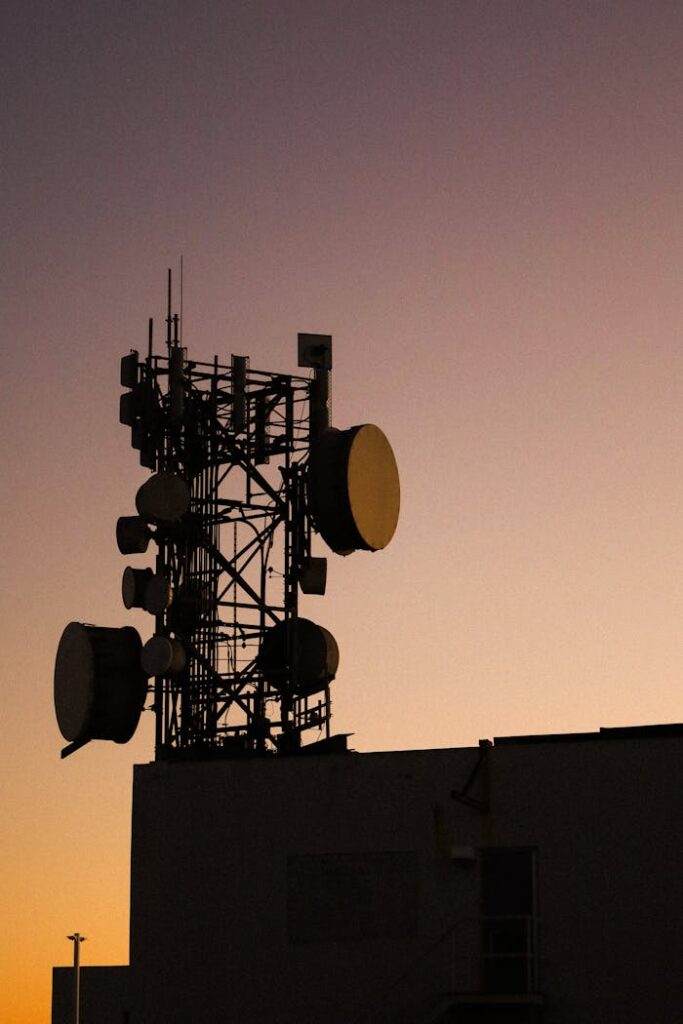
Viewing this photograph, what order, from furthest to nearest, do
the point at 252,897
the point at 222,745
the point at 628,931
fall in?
1. the point at 222,745
2. the point at 252,897
3. the point at 628,931

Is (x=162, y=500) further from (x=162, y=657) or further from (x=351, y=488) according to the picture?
(x=351, y=488)

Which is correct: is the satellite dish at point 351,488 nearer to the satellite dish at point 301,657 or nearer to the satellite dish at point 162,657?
the satellite dish at point 301,657

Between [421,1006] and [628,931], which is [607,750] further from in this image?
[421,1006]

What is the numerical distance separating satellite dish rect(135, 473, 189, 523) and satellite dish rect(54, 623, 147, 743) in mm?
2940

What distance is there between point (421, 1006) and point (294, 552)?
12650 mm

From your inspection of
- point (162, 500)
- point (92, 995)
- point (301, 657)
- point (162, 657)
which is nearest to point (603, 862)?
point (301, 657)

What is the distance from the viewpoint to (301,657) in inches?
1970

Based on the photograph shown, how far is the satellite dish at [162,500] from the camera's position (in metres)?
49.3

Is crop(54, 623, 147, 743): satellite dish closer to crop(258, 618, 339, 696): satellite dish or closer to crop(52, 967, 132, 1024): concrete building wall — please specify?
crop(258, 618, 339, 696): satellite dish

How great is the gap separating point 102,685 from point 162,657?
1587 millimetres

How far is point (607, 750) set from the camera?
140 feet

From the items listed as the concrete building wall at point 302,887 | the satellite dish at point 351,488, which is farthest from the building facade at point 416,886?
the satellite dish at point 351,488

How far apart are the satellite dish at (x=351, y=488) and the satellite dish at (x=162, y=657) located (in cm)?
444

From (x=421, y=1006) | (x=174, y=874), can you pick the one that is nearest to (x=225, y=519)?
(x=174, y=874)
